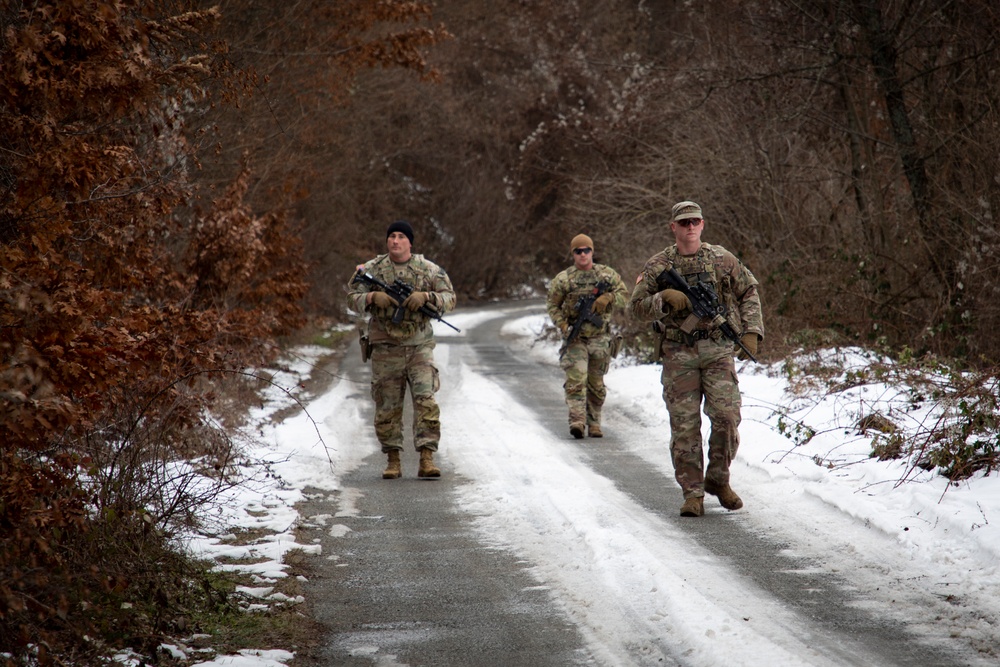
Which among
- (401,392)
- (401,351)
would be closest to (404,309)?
(401,351)

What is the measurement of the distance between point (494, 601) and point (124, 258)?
278cm

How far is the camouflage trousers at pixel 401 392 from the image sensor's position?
29.2 ft

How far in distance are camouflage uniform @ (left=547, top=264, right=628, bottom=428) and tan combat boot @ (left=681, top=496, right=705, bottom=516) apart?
362 centimetres

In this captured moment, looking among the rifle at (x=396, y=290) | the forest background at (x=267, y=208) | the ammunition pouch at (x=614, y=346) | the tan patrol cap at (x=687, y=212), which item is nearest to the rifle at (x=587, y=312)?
the ammunition pouch at (x=614, y=346)

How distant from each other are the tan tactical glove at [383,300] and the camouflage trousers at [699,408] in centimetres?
260

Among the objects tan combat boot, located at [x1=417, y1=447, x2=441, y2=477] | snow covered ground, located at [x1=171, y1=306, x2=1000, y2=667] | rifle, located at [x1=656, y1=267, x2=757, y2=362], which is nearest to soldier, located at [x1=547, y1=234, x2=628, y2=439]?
snow covered ground, located at [x1=171, y1=306, x2=1000, y2=667]

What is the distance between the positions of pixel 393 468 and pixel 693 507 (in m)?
2.86

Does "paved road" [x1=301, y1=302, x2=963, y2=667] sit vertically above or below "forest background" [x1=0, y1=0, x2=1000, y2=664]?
below

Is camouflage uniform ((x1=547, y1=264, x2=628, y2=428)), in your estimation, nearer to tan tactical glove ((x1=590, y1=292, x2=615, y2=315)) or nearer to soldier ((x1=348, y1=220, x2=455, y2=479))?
tan tactical glove ((x1=590, y1=292, x2=615, y2=315))

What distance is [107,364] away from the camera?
4645 millimetres

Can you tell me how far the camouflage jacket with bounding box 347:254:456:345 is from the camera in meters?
8.82

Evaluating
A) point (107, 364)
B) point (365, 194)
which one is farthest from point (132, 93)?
point (365, 194)

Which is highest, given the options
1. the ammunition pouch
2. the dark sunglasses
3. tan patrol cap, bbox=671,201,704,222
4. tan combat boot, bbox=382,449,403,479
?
tan patrol cap, bbox=671,201,704,222

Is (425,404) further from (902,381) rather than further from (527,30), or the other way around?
(527,30)
